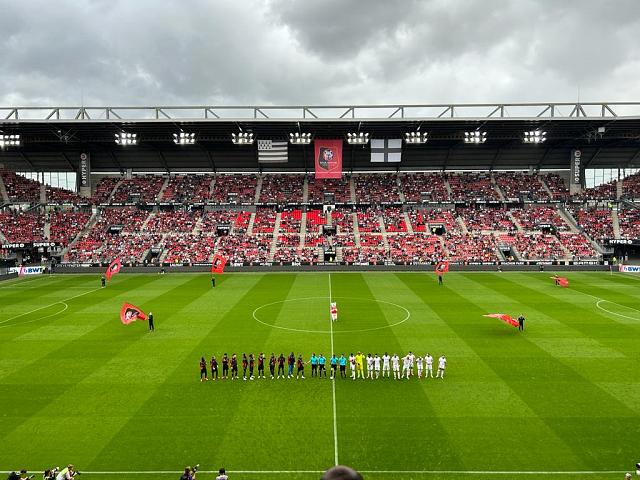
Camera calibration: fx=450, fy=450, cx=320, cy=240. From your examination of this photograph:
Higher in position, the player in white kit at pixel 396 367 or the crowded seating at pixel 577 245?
the crowded seating at pixel 577 245

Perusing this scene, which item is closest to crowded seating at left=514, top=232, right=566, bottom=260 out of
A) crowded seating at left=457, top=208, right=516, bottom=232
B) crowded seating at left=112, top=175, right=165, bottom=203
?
crowded seating at left=457, top=208, right=516, bottom=232

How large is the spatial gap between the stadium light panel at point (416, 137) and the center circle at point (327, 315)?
3086cm

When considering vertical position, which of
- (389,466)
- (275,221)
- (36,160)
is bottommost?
(389,466)

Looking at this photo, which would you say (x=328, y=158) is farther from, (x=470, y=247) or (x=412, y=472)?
(x=412, y=472)

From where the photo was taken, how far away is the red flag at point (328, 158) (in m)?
62.2

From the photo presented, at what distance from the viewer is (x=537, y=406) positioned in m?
15.8

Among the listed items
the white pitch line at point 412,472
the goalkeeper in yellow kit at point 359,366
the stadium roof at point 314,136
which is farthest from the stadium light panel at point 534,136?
the white pitch line at point 412,472

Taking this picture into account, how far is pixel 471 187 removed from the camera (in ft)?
234

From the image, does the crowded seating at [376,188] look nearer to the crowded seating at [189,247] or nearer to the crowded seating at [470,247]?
the crowded seating at [470,247]

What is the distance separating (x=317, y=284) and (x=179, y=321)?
17.4 metres

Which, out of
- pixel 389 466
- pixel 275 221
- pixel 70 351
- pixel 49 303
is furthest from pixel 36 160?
pixel 389 466

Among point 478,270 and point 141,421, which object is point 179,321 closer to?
point 141,421

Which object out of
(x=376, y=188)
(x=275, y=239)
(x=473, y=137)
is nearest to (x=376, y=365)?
(x=275, y=239)

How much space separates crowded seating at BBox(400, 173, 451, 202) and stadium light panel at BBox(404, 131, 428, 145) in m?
11.3
